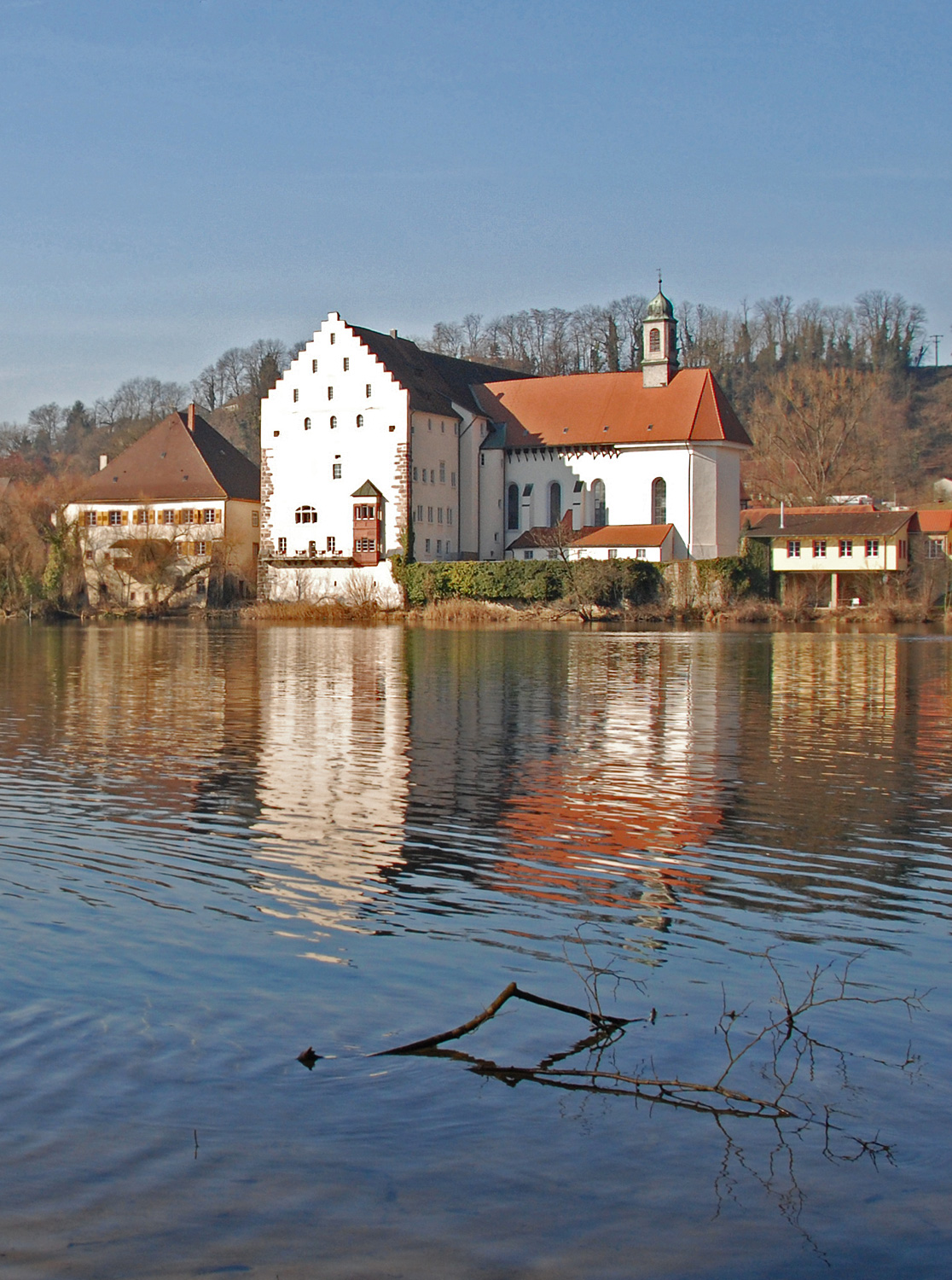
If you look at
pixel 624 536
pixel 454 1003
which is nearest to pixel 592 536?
pixel 624 536

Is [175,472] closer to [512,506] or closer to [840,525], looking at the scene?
[512,506]

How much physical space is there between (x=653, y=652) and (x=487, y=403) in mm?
41351

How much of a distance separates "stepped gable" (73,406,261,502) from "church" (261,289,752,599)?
495 cm

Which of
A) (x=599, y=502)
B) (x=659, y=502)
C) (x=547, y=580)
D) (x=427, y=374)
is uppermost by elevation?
(x=427, y=374)

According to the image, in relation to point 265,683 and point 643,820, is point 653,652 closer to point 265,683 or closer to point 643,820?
point 265,683

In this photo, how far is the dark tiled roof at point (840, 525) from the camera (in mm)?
71125

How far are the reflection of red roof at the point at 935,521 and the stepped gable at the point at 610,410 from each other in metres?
17.1

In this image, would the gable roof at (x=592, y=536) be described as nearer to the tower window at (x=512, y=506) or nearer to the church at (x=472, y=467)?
the church at (x=472, y=467)

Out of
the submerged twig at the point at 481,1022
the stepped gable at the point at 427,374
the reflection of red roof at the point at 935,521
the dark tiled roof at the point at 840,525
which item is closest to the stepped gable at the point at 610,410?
the stepped gable at the point at 427,374

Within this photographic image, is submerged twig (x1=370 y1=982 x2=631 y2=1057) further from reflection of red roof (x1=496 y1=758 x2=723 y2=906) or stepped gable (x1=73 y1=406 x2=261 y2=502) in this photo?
stepped gable (x1=73 y1=406 x2=261 y2=502)

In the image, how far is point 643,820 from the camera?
12.8 metres

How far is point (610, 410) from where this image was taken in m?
76.2

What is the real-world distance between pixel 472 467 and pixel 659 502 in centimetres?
1060

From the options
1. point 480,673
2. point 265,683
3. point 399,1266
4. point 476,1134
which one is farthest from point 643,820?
point 480,673
